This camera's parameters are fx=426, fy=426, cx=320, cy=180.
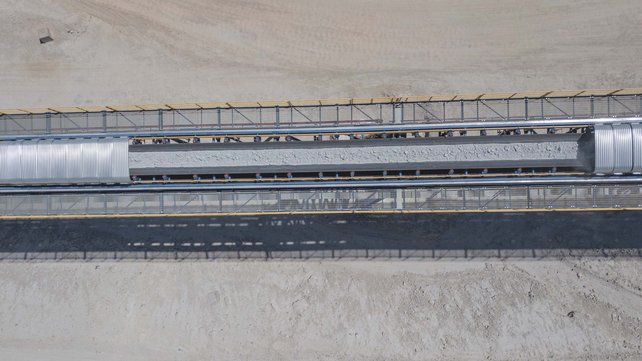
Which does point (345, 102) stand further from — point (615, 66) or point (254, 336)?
point (615, 66)

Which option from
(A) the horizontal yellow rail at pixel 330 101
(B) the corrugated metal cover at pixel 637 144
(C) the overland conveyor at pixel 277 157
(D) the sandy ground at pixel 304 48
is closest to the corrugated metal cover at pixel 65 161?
(C) the overland conveyor at pixel 277 157

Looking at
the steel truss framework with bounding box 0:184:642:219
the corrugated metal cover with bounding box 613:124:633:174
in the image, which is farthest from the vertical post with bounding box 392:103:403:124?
the corrugated metal cover with bounding box 613:124:633:174

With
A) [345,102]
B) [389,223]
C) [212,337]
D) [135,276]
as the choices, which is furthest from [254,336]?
[345,102]

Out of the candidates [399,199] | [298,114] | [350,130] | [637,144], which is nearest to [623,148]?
[637,144]

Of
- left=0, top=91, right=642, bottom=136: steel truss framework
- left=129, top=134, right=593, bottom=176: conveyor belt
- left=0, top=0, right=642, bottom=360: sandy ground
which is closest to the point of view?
left=129, top=134, right=593, bottom=176: conveyor belt

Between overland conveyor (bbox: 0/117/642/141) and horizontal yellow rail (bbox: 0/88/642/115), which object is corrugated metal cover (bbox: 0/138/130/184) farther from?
horizontal yellow rail (bbox: 0/88/642/115)

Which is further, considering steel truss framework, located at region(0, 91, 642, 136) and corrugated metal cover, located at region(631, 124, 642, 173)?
steel truss framework, located at region(0, 91, 642, 136)
